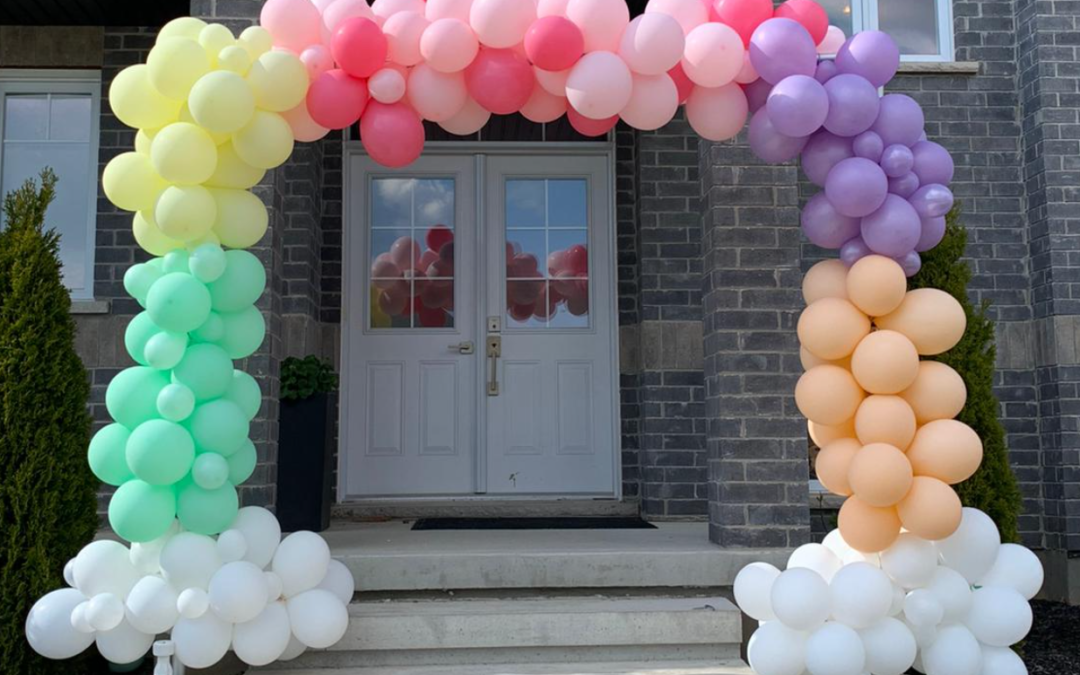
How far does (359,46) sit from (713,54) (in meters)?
1.22

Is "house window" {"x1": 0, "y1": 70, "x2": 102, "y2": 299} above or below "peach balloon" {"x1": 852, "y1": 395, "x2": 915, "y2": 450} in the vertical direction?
above

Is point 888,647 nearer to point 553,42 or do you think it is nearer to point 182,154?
point 553,42

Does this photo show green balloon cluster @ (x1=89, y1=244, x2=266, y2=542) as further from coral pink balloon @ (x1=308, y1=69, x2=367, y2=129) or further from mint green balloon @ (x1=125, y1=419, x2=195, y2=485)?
coral pink balloon @ (x1=308, y1=69, x2=367, y2=129)

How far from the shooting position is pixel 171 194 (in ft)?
9.69

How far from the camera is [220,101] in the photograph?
9.42ft

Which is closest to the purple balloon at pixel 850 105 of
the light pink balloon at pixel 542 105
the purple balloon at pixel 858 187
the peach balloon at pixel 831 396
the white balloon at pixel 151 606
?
the purple balloon at pixel 858 187

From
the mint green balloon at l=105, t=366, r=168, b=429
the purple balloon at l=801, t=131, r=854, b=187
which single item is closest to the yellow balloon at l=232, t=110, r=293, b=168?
the mint green balloon at l=105, t=366, r=168, b=429

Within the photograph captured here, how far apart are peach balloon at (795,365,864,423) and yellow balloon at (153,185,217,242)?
2.15m

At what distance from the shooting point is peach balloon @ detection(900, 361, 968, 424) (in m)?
2.99

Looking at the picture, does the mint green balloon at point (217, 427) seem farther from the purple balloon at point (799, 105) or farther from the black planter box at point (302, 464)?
the purple balloon at point (799, 105)

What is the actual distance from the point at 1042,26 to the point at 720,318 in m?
3.16

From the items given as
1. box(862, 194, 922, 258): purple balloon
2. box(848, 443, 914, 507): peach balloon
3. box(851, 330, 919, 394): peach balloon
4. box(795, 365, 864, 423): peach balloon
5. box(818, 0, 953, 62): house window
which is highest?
box(818, 0, 953, 62): house window

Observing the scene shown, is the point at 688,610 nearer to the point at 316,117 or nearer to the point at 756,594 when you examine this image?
the point at 756,594

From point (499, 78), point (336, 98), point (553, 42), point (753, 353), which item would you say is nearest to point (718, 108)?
point (553, 42)
